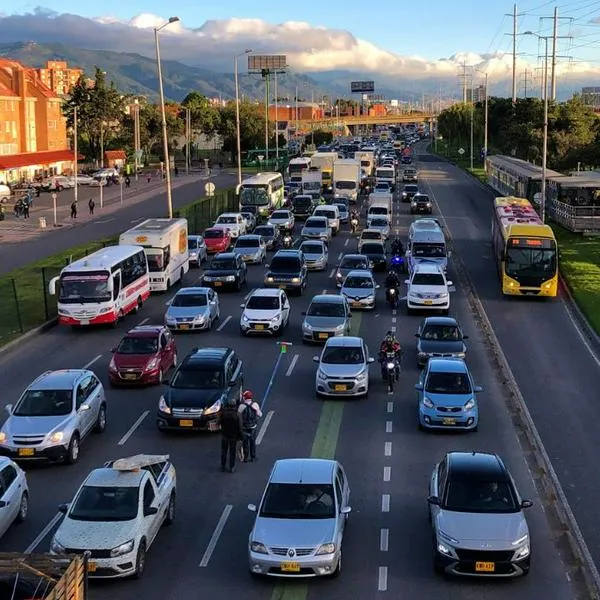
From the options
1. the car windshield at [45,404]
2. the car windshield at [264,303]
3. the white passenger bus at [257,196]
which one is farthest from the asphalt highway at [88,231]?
the car windshield at [45,404]

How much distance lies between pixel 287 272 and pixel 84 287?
10252 mm

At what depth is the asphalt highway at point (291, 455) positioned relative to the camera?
14898 mm

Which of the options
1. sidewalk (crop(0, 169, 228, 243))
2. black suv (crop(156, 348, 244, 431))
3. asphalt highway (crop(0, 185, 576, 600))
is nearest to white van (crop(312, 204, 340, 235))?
sidewalk (crop(0, 169, 228, 243))

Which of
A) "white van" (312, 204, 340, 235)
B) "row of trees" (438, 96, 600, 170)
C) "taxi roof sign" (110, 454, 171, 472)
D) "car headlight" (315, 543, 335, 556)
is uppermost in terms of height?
"row of trees" (438, 96, 600, 170)

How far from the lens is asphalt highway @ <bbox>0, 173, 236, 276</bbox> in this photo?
52906 millimetres

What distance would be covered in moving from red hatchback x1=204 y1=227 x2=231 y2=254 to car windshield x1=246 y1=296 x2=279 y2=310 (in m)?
20.2

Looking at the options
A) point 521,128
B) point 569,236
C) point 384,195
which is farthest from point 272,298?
point 521,128

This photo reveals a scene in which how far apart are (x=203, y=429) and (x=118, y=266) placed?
A: 13.7 meters

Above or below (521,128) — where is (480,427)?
below

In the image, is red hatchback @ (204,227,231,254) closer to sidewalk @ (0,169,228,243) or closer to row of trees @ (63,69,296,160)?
sidewalk @ (0,169,228,243)

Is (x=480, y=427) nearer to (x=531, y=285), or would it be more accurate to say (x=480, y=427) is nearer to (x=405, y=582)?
(x=405, y=582)

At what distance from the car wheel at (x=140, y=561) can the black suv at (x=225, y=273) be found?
2673cm

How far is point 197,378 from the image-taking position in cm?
2356

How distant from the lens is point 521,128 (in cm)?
9725
